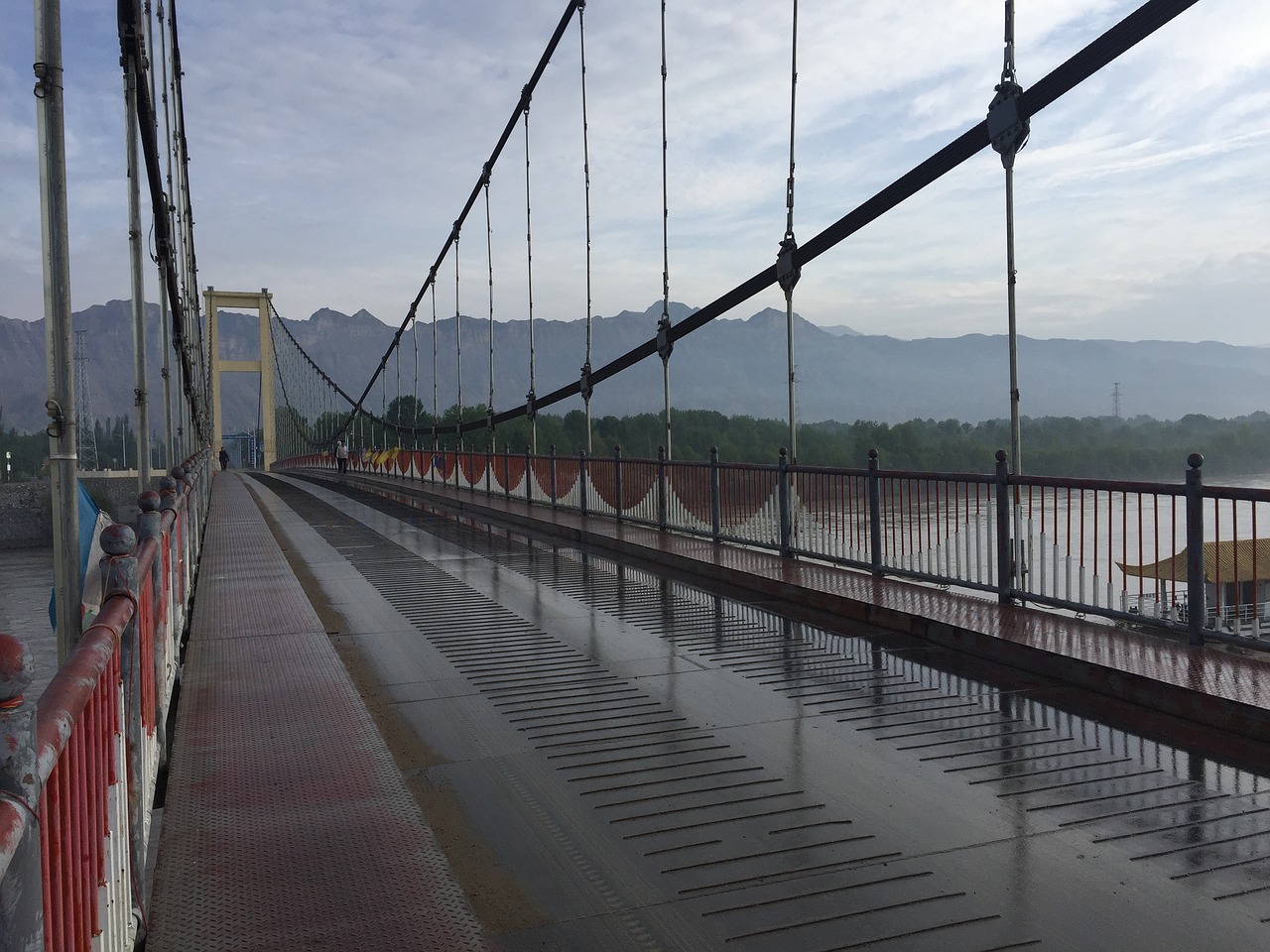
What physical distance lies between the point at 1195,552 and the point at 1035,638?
37.9 inches

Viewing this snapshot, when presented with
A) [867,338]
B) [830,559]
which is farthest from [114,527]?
[867,338]

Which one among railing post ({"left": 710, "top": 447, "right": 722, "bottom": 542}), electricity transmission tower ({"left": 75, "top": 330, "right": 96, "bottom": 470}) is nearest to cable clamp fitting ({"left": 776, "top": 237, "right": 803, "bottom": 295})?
railing post ({"left": 710, "top": 447, "right": 722, "bottom": 542})

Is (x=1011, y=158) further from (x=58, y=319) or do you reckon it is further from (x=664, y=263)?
(x=664, y=263)

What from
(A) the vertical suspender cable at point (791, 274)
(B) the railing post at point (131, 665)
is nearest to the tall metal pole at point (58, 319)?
(B) the railing post at point (131, 665)

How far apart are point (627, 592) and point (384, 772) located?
18.0ft

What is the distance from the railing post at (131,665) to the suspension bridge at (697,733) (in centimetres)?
2

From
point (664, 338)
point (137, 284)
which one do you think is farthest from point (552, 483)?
point (137, 284)

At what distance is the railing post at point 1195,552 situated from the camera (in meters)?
5.89

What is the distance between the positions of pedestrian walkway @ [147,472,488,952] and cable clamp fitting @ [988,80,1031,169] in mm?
7002

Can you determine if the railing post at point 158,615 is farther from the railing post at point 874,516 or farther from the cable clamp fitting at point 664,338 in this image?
the cable clamp fitting at point 664,338

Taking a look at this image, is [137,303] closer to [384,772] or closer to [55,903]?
[384,772]

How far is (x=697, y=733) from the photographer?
5.00 m

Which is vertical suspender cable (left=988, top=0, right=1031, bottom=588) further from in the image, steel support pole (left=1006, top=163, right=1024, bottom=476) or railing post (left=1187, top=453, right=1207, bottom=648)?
railing post (left=1187, top=453, right=1207, bottom=648)

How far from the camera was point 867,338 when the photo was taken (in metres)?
147
